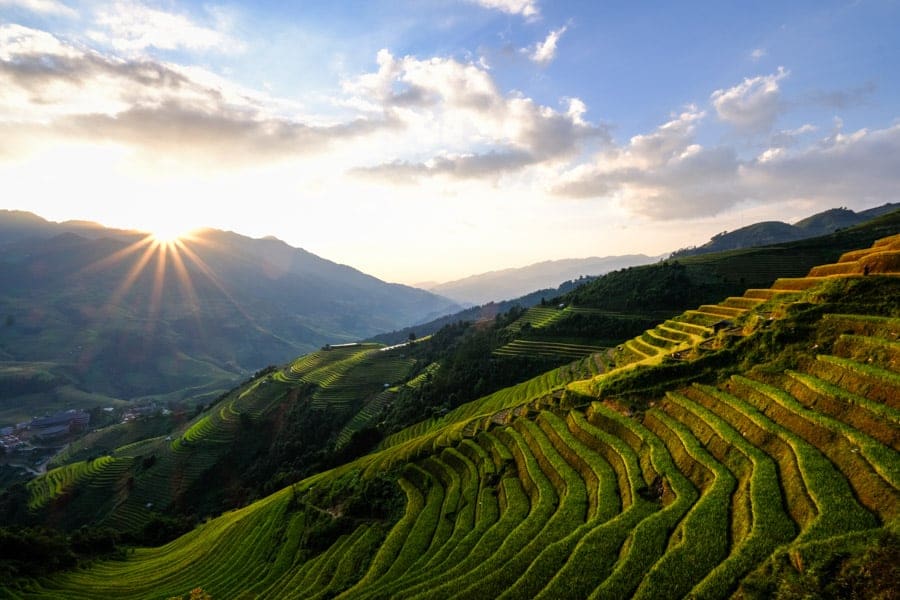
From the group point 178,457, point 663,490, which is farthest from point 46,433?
point 663,490

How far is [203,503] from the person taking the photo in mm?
78500

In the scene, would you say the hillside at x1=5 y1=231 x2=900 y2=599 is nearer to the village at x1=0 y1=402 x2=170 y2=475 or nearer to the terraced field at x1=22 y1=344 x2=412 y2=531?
the terraced field at x1=22 y1=344 x2=412 y2=531

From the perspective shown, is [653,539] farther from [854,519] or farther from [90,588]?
[90,588]

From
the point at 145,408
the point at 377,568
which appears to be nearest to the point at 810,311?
the point at 377,568

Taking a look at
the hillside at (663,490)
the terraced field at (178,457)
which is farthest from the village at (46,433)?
the hillside at (663,490)

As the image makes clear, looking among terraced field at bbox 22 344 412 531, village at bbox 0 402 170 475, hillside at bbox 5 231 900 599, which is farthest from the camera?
village at bbox 0 402 170 475

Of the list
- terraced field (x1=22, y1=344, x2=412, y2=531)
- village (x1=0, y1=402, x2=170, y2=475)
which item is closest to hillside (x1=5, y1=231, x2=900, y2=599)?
terraced field (x1=22, y1=344, x2=412, y2=531)

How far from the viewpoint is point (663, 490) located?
60.3ft

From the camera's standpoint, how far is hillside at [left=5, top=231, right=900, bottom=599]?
43.0ft

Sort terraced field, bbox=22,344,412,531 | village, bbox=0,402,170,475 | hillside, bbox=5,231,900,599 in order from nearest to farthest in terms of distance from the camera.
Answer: hillside, bbox=5,231,900,599 < terraced field, bbox=22,344,412,531 < village, bbox=0,402,170,475

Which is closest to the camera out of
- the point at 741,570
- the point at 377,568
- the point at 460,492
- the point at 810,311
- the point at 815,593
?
the point at 815,593

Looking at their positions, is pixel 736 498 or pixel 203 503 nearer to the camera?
pixel 736 498

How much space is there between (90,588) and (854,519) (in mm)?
54053

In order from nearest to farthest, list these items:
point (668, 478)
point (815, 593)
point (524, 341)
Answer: point (815, 593) → point (668, 478) → point (524, 341)
